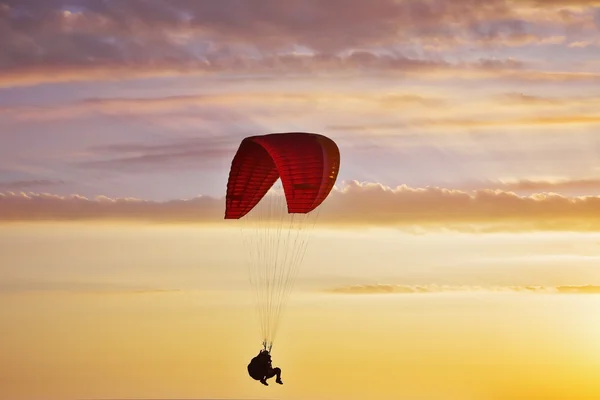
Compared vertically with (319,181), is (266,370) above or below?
below

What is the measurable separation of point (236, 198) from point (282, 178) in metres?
7.01

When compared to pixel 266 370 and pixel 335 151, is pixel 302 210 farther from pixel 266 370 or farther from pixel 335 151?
pixel 266 370

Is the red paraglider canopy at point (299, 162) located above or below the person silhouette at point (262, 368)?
above

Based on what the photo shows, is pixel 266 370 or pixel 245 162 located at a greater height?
pixel 245 162

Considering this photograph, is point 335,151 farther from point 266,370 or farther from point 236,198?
point 266,370

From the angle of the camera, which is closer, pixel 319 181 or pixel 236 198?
pixel 319 181

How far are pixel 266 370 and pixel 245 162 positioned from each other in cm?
1457

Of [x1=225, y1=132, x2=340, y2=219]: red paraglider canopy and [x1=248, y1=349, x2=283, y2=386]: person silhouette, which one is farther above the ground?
[x1=225, y1=132, x2=340, y2=219]: red paraglider canopy

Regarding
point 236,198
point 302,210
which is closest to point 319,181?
point 302,210

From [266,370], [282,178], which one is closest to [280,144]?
[282,178]

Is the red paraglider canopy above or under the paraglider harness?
above

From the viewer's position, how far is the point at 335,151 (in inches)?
3873

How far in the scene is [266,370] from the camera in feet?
321

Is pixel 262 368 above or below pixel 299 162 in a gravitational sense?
below
